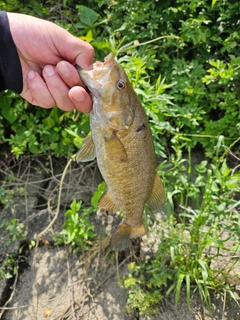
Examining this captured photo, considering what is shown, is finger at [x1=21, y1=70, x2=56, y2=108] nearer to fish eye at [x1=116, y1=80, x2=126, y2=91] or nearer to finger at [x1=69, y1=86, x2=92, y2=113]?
finger at [x1=69, y1=86, x2=92, y2=113]

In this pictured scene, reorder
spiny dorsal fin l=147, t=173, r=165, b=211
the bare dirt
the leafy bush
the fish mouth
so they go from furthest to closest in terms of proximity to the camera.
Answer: the bare dirt, the leafy bush, spiny dorsal fin l=147, t=173, r=165, b=211, the fish mouth

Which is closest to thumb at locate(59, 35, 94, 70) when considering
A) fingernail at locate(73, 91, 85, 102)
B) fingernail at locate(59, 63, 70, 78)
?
fingernail at locate(59, 63, 70, 78)

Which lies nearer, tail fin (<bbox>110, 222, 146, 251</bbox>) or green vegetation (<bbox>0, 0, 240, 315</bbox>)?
tail fin (<bbox>110, 222, 146, 251</bbox>)

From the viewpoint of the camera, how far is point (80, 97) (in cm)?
189

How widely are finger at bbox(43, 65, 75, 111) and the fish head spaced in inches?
7.5

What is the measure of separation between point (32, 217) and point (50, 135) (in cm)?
88

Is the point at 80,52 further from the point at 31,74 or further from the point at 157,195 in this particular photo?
the point at 157,195

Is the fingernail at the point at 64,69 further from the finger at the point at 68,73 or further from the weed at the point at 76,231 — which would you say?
the weed at the point at 76,231

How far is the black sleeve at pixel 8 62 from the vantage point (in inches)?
81.7

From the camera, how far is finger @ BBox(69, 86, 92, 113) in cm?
188

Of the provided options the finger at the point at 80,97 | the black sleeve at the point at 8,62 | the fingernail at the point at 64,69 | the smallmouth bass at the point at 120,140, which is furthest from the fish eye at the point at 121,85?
the black sleeve at the point at 8,62

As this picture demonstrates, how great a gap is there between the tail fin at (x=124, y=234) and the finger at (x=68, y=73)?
1.10 meters

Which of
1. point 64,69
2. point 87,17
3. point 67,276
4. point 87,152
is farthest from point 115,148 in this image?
point 87,17

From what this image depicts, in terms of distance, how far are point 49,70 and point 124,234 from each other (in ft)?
4.25
